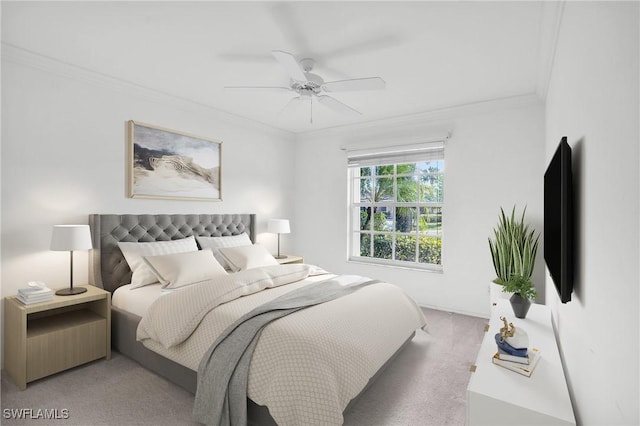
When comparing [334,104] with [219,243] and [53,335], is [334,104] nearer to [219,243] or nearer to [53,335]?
[219,243]

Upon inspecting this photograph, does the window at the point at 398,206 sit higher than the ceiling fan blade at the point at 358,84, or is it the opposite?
the ceiling fan blade at the point at 358,84

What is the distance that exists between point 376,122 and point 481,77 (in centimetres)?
159

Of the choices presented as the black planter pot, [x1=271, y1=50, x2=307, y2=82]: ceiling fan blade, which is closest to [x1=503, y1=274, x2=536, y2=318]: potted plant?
the black planter pot

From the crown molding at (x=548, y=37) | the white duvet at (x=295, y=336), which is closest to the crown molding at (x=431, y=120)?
the crown molding at (x=548, y=37)

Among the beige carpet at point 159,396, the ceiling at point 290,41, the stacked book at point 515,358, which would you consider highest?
the ceiling at point 290,41

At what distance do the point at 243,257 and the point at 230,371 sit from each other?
1.92 metres

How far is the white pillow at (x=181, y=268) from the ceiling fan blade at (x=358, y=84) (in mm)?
1965

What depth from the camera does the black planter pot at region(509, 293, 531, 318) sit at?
2332 millimetres

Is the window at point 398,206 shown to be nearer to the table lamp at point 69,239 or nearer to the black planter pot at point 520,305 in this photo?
the black planter pot at point 520,305

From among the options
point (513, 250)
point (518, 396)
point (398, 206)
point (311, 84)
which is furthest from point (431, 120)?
point (518, 396)

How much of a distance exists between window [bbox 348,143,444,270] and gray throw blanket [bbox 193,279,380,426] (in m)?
2.74

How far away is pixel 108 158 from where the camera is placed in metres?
3.16

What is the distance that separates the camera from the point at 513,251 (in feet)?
10.6

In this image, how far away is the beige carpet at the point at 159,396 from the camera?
2.00 m
